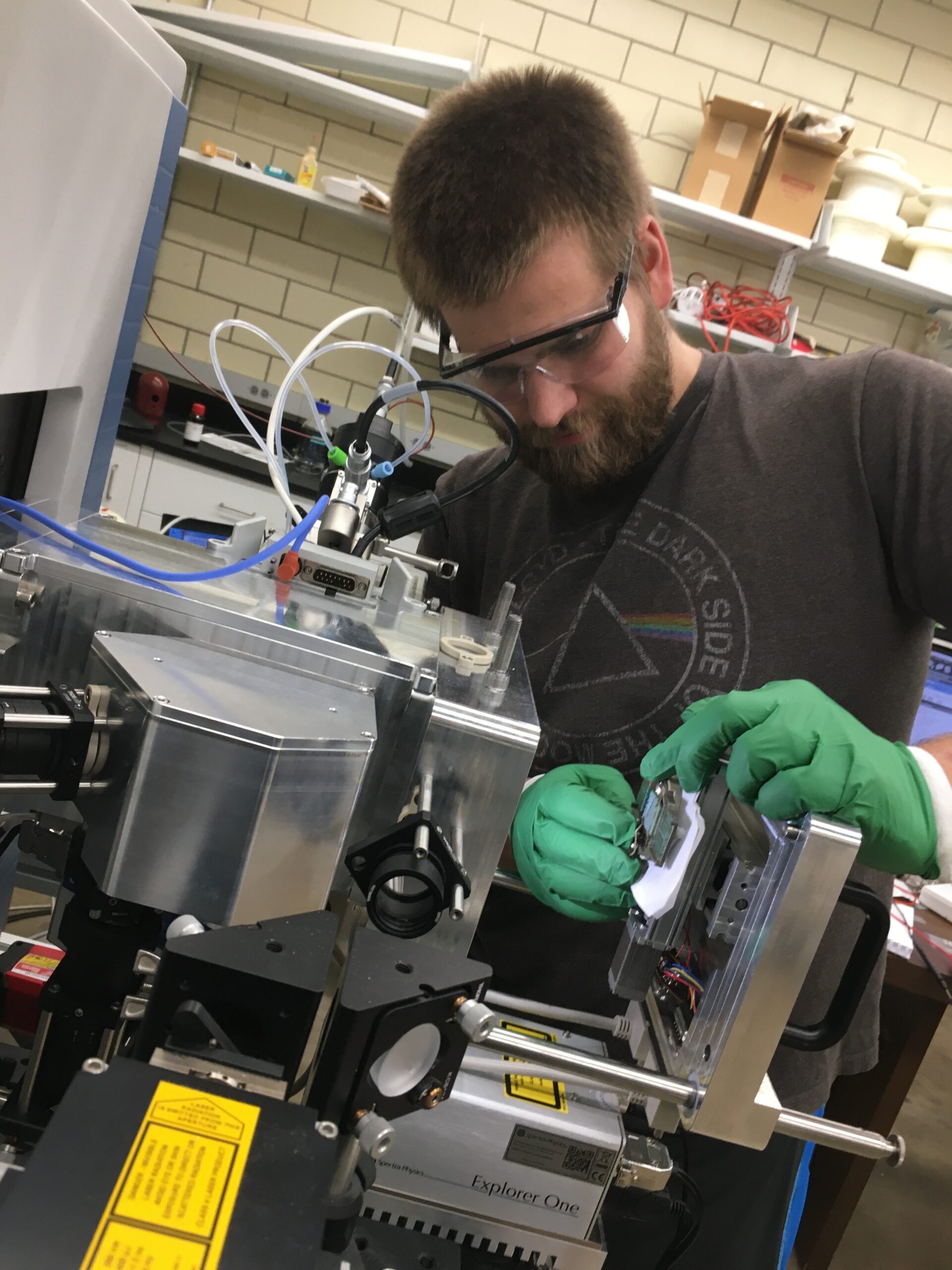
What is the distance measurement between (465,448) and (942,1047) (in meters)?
3.10

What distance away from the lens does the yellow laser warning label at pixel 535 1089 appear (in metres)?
0.63

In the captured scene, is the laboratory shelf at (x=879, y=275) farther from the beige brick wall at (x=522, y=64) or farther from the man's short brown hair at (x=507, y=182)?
the man's short brown hair at (x=507, y=182)

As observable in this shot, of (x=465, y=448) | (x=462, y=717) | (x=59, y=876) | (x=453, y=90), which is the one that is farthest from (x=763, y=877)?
(x=465, y=448)

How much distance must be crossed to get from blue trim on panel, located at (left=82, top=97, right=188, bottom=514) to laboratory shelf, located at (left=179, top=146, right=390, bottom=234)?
8.26ft

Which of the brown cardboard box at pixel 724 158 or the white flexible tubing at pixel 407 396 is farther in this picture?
the brown cardboard box at pixel 724 158

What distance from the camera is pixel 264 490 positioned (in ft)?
10.1

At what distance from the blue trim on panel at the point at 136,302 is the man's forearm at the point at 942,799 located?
813mm

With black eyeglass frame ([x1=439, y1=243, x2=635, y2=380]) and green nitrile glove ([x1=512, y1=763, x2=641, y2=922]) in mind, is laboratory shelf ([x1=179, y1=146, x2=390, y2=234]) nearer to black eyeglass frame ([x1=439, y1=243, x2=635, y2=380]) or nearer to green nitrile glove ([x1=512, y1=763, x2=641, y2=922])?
black eyeglass frame ([x1=439, y1=243, x2=635, y2=380])

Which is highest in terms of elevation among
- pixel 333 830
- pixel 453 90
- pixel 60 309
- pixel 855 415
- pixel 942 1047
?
pixel 453 90

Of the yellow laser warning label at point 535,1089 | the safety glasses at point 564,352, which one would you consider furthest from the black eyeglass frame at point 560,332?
the yellow laser warning label at point 535,1089

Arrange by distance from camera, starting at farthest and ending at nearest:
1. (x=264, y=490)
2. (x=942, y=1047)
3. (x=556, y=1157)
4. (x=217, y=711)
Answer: (x=942, y=1047)
(x=264, y=490)
(x=556, y=1157)
(x=217, y=711)

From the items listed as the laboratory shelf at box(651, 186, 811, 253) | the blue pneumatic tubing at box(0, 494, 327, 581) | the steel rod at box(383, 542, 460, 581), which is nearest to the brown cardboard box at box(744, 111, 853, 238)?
the laboratory shelf at box(651, 186, 811, 253)

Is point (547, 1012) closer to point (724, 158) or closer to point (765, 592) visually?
point (765, 592)

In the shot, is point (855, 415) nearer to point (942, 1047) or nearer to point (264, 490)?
point (264, 490)
